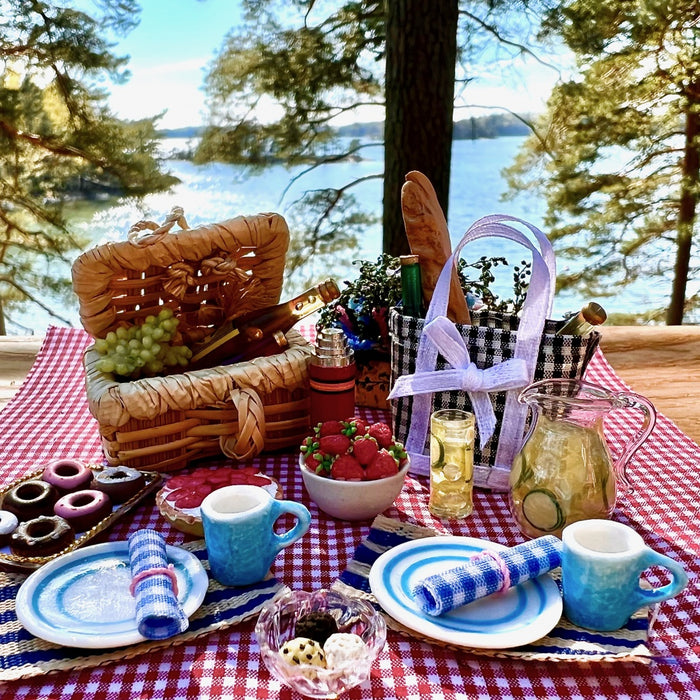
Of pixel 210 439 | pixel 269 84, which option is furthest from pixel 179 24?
pixel 210 439

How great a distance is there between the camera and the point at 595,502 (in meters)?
0.90

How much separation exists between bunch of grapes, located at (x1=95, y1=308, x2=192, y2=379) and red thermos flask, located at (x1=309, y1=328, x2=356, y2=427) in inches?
9.4

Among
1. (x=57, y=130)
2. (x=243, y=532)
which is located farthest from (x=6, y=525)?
(x=57, y=130)

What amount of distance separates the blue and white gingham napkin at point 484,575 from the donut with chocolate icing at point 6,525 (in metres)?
0.49

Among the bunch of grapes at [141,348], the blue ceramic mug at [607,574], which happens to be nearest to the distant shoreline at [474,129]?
the bunch of grapes at [141,348]

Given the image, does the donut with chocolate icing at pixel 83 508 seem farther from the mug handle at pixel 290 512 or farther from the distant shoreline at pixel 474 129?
the distant shoreline at pixel 474 129

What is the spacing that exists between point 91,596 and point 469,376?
566mm

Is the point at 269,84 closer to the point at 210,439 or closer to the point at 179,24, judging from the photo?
the point at 179,24

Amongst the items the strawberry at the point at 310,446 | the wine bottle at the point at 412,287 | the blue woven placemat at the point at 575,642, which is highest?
the wine bottle at the point at 412,287

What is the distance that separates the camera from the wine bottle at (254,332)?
1232 millimetres

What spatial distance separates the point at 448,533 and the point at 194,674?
391 millimetres

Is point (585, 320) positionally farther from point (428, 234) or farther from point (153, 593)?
point (153, 593)

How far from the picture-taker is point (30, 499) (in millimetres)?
932

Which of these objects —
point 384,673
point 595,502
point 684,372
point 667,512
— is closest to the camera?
point 384,673
